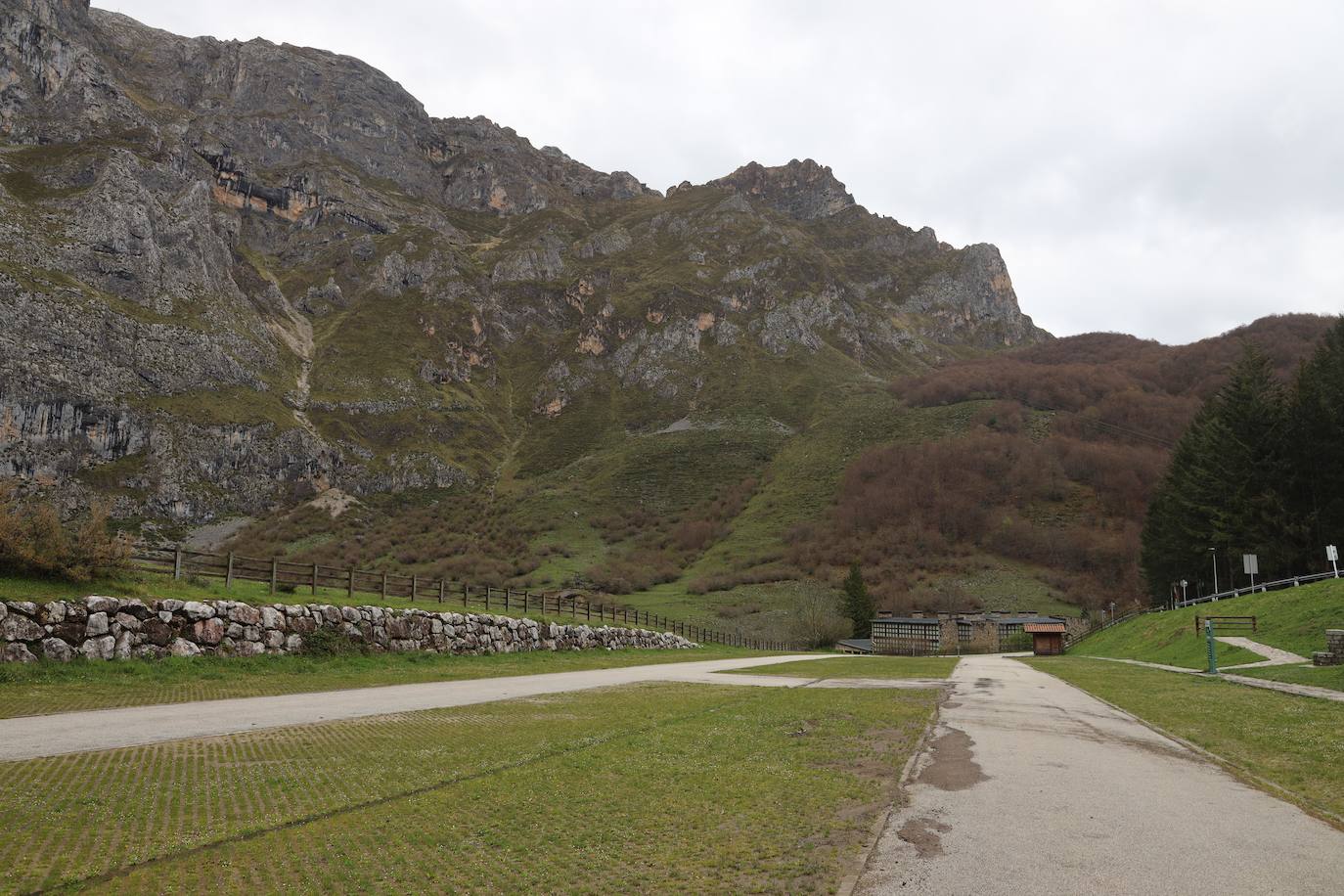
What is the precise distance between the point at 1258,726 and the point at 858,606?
3013 inches

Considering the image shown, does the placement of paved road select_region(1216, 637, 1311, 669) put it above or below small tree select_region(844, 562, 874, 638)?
above

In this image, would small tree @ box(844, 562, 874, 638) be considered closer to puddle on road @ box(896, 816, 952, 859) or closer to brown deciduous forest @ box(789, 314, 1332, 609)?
brown deciduous forest @ box(789, 314, 1332, 609)

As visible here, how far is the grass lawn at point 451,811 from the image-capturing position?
436 cm

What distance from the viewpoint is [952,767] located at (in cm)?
824

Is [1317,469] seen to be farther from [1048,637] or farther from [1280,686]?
[1280,686]

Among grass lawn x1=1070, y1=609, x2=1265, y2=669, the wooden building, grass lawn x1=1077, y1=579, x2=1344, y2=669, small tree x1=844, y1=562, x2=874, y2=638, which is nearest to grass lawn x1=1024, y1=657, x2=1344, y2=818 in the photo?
grass lawn x1=1070, y1=609, x2=1265, y2=669

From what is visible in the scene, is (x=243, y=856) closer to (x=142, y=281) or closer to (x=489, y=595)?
(x=489, y=595)

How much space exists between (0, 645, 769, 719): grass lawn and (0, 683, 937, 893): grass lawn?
578 cm

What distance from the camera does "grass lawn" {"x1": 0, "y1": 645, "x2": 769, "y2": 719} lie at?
12539 mm

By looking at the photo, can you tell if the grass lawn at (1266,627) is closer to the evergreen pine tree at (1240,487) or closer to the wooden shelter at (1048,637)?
the evergreen pine tree at (1240,487)

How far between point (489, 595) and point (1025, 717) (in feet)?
76.8

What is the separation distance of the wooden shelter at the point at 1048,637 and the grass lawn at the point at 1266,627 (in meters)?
24.3

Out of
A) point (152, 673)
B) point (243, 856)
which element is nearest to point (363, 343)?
point (152, 673)

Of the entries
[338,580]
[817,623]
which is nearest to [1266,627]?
[338,580]
